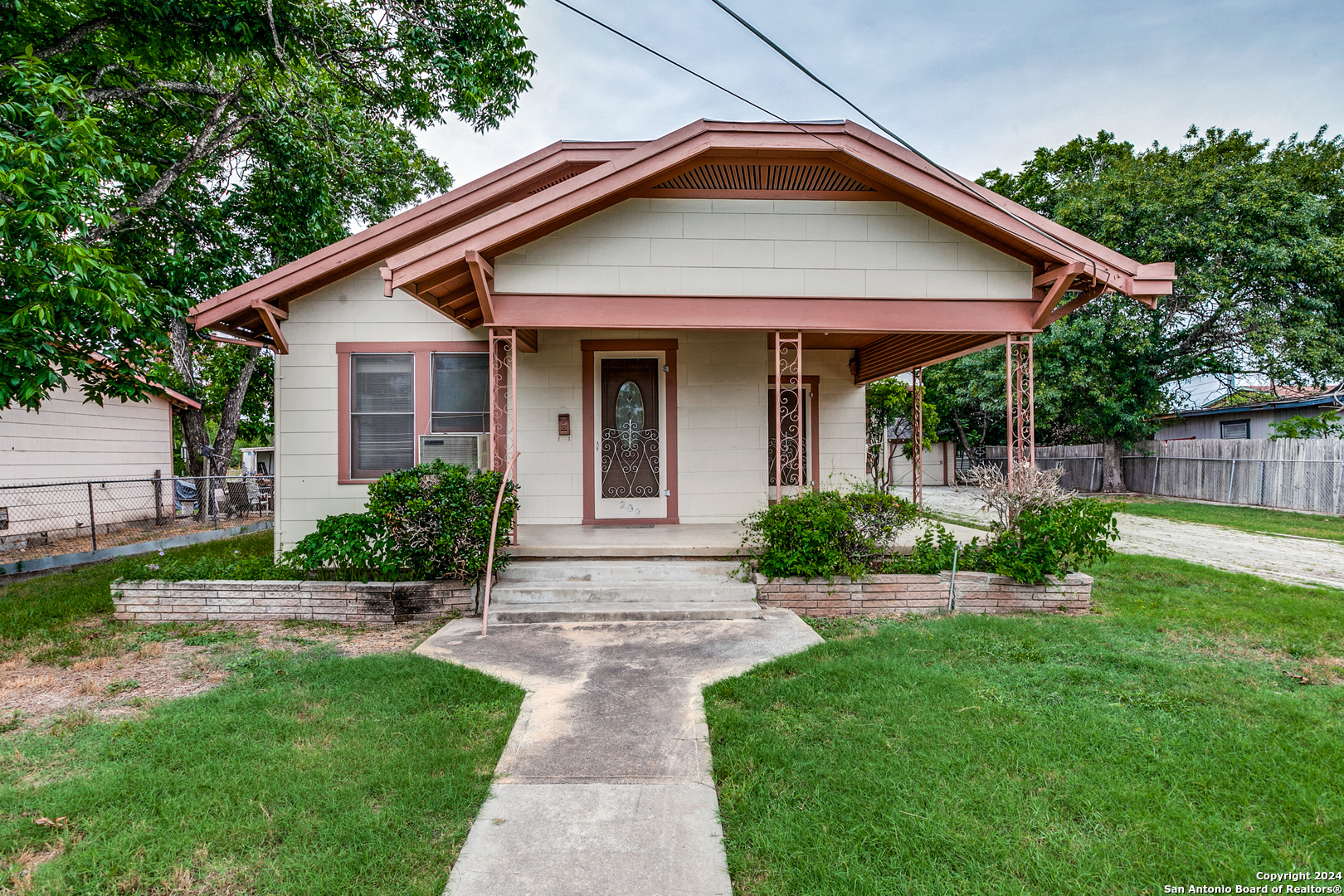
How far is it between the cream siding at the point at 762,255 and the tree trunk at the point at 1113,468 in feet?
49.9

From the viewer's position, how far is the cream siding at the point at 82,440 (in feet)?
35.1

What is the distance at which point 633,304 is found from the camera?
6438 millimetres

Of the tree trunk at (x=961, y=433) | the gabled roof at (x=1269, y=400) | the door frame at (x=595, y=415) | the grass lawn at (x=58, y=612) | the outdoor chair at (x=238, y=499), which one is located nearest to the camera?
the grass lawn at (x=58, y=612)

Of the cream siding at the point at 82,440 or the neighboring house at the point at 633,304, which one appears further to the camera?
the cream siding at the point at 82,440

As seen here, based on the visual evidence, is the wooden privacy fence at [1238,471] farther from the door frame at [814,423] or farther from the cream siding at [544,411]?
the cream siding at [544,411]

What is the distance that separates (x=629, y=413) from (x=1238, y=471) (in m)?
16.7

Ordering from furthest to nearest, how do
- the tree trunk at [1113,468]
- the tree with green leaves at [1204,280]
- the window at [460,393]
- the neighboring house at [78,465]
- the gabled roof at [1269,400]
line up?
the tree trunk at [1113,468] < the gabled roof at [1269,400] < the tree with green leaves at [1204,280] < the neighboring house at [78,465] < the window at [460,393]

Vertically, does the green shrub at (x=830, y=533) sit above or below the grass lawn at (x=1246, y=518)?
above

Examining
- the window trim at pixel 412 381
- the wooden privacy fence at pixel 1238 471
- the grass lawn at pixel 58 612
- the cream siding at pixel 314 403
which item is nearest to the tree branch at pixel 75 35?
the cream siding at pixel 314 403

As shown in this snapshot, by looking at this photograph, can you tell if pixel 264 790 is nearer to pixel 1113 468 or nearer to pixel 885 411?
pixel 885 411

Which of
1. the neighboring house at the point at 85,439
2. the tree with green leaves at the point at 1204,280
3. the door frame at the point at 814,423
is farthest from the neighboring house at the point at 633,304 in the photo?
the tree with green leaves at the point at 1204,280

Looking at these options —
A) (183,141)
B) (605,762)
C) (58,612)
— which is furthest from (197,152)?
(605,762)

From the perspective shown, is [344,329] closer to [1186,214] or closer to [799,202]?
[799,202]

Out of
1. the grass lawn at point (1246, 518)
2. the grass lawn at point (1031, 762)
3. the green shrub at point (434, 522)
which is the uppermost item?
the green shrub at point (434, 522)
